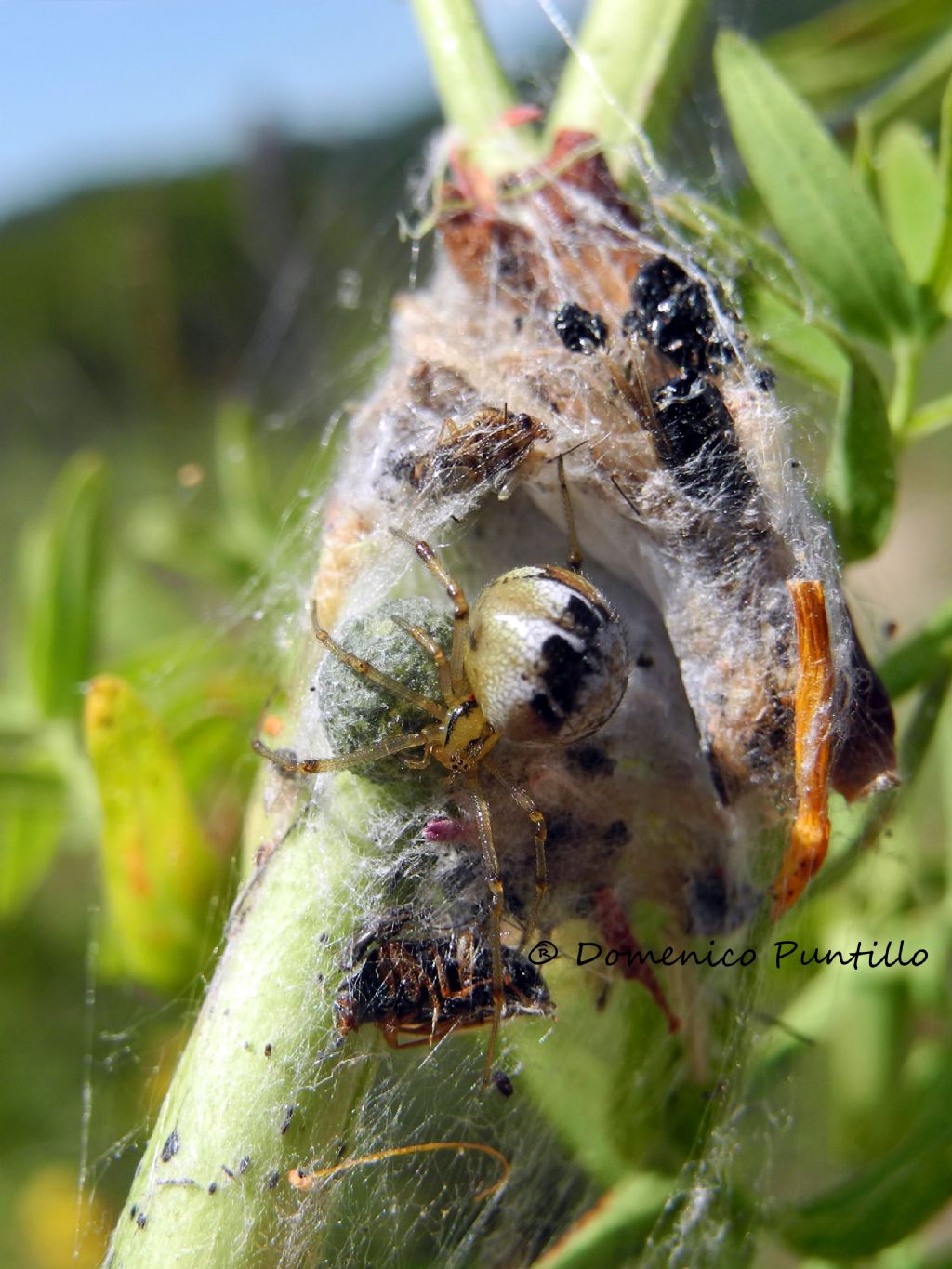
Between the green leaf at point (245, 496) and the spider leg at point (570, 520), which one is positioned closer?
the spider leg at point (570, 520)

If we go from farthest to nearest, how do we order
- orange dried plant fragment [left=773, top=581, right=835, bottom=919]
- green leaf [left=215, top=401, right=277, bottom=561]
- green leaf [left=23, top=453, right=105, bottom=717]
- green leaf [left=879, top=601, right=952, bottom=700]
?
green leaf [left=215, top=401, right=277, bottom=561] → green leaf [left=23, top=453, right=105, bottom=717] → green leaf [left=879, top=601, right=952, bottom=700] → orange dried plant fragment [left=773, top=581, right=835, bottom=919]

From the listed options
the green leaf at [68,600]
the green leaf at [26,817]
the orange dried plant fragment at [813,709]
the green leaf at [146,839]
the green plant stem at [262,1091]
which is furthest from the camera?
the green leaf at [68,600]

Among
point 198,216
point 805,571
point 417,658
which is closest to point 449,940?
point 417,658

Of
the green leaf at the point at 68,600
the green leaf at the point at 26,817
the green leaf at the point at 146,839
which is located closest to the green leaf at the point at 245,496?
the green leaf at the point at 68,600

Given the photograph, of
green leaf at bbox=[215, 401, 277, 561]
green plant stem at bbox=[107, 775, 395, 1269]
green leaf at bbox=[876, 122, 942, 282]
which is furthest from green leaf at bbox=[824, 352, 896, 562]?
green leaf at bbox=[215, 401, 277, 561]

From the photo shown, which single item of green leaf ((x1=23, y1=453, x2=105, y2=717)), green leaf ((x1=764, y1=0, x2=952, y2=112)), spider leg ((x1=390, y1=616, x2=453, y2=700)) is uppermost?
green leaf ((x1=764, y1=0, x2=952, y2=112))

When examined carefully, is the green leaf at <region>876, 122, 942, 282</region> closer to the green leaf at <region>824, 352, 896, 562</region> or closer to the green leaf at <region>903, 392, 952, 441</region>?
the green leaf at <region>903, 392, 952, 441</region>

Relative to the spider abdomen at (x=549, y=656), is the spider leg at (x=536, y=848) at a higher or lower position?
lower

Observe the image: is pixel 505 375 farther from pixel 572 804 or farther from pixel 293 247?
pixel 293 247

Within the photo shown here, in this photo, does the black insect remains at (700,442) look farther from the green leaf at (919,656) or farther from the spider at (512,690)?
the green leaf at (919,656)
